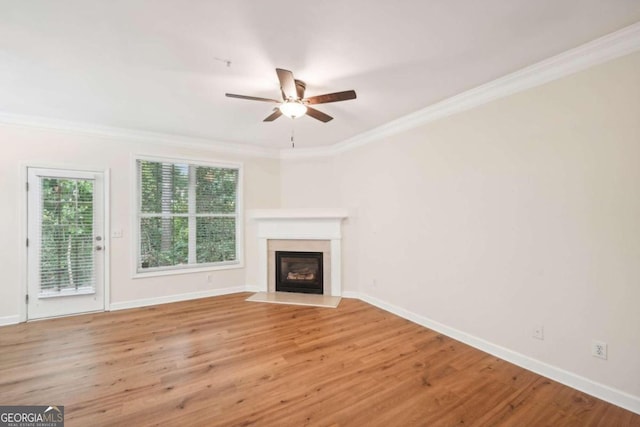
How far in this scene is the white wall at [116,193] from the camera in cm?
333

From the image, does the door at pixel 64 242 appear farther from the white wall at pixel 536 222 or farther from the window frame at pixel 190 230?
the white wall at pixel 536 222

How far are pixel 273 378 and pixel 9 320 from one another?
3.57m

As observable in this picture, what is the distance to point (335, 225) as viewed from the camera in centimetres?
454

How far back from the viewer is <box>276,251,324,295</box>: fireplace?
4.64 m

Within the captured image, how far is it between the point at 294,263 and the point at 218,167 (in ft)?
6.94

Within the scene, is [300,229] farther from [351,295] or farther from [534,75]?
[534,75]

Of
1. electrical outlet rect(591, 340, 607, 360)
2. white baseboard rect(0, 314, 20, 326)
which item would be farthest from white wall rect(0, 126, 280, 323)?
electrical outlet rect(591, 340, 607, 360)

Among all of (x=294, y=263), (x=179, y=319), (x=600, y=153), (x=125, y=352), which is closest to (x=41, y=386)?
(x=125, y=352)

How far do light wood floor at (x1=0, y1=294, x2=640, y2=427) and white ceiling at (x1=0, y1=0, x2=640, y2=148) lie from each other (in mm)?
2589

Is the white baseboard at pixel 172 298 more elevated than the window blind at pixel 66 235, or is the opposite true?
the window blind at pixel 66 235

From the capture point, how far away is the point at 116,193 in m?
3.88

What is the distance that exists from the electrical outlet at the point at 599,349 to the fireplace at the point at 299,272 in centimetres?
325

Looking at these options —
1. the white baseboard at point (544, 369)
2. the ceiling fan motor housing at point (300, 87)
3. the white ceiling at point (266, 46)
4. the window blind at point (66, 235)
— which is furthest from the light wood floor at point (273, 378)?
the white ceiling at point (266, 46)

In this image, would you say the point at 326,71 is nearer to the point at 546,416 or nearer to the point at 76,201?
the point at 546,416
